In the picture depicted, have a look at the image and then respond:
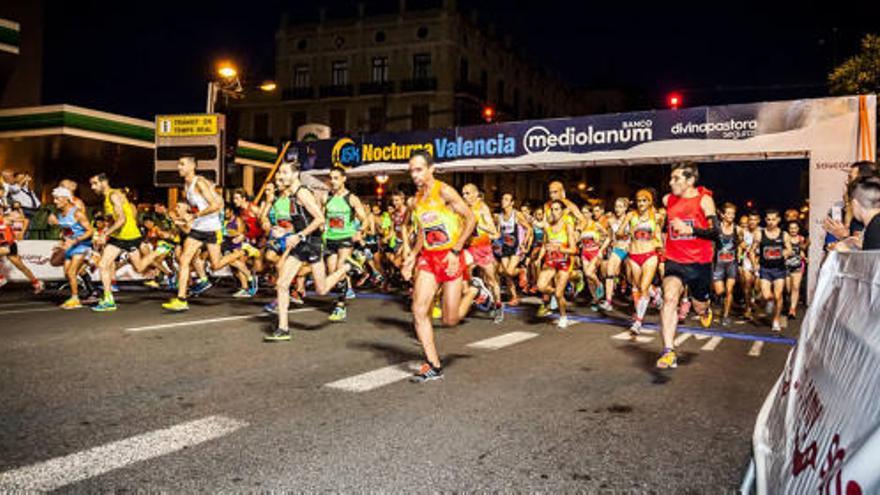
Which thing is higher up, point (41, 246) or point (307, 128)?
point (307, 128)

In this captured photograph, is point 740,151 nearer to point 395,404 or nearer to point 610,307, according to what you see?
point 610,307

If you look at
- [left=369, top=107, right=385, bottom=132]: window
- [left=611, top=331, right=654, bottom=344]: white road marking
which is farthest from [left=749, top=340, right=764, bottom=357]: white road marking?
[left=369, top=107, right=385, bottom=132]: window

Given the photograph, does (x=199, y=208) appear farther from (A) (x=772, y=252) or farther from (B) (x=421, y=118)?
(B) (x=421, y=118)

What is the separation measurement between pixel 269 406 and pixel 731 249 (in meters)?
9.82

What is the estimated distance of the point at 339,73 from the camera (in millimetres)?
49812

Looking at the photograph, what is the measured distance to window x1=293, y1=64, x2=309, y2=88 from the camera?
50.5 m

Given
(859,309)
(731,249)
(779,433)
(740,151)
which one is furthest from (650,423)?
(740,151)

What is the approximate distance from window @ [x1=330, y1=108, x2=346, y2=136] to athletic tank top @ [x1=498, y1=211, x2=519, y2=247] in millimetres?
36813

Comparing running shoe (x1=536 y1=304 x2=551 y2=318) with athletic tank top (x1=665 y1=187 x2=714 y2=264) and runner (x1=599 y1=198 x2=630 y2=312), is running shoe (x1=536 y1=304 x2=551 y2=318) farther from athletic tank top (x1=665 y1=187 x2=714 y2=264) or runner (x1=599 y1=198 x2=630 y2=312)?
athletic tank top (x1=665 y1=187 x2=714 y2=264)

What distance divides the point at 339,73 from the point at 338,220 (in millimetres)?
41897

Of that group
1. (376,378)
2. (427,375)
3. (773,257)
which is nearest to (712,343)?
(773,257)

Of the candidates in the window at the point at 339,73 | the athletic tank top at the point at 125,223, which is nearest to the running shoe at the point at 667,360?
the athletic tank top at the point at 125,223

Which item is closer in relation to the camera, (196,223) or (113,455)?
(113,455)

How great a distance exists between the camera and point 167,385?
5055mm
